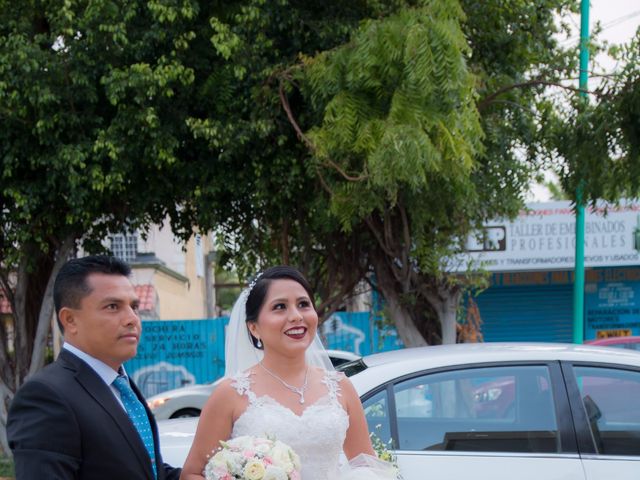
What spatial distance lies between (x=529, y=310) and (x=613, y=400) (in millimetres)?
12642

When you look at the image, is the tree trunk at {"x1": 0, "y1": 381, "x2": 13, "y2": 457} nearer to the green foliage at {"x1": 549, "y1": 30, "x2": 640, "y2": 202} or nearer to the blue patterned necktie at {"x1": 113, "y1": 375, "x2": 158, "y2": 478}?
the green foliage at {"x1": 549, "y1": 30, "x2": 640, "y2": 202}

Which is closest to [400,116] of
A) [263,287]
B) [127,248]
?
[263,287]

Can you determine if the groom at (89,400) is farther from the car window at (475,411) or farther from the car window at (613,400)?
the car window at (613,400)

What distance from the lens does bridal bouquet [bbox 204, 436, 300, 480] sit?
2.78m

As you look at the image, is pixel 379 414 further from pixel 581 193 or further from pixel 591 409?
pixel 581 193

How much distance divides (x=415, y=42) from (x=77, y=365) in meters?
5.35

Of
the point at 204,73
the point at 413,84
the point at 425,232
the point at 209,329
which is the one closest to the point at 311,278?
the point at 425,232

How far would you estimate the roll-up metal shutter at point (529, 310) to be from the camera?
17.0m

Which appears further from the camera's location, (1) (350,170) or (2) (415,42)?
(1) (350,170)

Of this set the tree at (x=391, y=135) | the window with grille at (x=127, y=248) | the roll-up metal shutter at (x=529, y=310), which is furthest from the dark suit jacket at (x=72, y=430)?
the window with grille at (x=127, y=248)

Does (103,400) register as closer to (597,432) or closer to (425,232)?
(597,432)

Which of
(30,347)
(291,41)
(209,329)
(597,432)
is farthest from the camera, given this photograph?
(209,329)

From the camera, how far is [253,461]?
9.17 ft

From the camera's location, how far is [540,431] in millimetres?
4652
